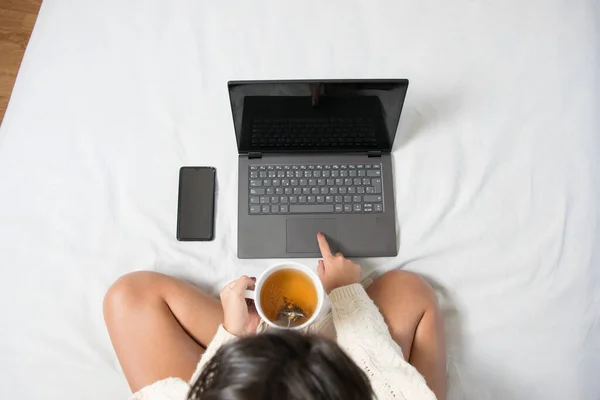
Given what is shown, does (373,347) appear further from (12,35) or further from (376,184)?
(12,35)

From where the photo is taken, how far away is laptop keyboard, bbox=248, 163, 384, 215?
0.84 metres

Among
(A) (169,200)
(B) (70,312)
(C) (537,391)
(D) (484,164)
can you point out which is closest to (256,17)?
(A) (169,200)

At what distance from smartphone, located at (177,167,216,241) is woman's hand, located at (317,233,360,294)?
0.22 metres

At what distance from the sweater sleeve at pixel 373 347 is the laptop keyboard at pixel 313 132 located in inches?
10.5

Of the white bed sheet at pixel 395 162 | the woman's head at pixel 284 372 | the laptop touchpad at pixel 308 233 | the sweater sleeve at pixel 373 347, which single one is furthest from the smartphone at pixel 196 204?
the woman's head at pixel 284 372

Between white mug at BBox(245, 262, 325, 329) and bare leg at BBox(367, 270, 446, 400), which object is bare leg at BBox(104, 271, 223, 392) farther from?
bare leg at BBox(367, 270, 446, 400)

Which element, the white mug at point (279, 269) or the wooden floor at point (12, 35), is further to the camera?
the wooden floor at point (12, 35)

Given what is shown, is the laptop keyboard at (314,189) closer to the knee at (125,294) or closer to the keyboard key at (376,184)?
the keyboard key at (376,184)

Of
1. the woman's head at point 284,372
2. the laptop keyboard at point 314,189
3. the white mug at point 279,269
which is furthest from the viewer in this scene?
the laptop keyboard at point 314,189

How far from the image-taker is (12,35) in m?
1.22

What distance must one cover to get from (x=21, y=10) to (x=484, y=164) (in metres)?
1.27

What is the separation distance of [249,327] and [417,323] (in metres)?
0.29

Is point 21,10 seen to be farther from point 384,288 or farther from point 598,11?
point 598,11

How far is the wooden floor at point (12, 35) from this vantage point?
3.95ft
